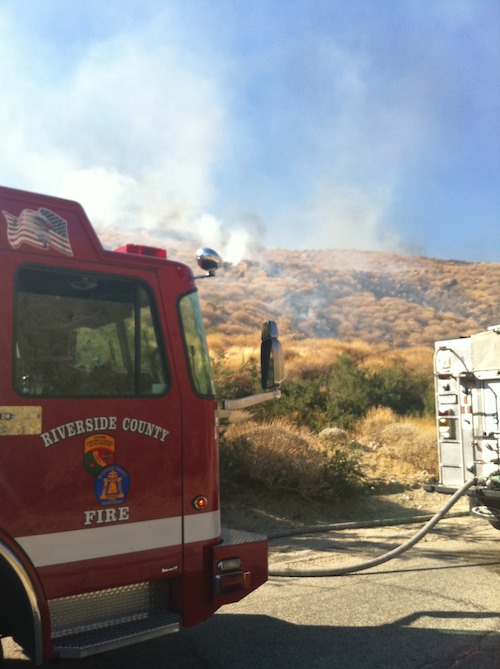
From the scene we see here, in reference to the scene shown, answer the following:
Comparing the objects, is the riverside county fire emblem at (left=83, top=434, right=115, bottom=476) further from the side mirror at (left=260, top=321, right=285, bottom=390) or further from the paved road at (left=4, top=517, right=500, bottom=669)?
the paved road at (left=4, top=517, right=500, bottom=669)

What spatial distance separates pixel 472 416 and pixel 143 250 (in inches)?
201

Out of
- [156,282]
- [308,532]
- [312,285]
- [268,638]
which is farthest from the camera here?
[312,285]

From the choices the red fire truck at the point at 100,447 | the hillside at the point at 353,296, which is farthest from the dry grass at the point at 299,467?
the hillside at the point at 353,296

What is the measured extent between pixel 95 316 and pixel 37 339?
1.22 feet

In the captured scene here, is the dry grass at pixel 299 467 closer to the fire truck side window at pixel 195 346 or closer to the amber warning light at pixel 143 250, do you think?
the fire truck side window at pixel 195 346

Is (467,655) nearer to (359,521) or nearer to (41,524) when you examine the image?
(41,524)

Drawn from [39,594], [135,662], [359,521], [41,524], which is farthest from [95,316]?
[359,521]

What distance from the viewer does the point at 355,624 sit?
5000mm

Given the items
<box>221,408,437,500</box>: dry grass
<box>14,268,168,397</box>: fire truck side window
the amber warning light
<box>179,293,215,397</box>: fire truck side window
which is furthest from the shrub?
<box>14,268,168,397</box>: fire truck side window

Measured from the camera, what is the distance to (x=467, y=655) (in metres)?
4.35

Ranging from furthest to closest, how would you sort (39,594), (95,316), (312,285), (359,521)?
(312,285), (359,521), (95,316), (39,594)

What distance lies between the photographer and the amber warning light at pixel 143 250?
4070 mm

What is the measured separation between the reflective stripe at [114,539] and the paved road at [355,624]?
44.4 inches

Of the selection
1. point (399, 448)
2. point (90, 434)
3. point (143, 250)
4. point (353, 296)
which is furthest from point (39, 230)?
point (353, 296)
